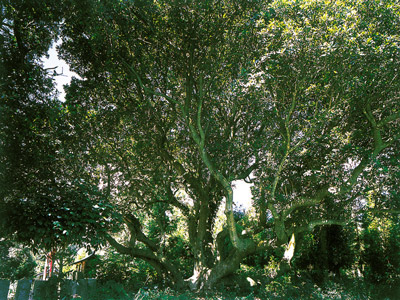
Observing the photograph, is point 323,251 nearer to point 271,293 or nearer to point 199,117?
point 271,293

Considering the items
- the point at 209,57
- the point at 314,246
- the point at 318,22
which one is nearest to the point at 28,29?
the point at 209,57

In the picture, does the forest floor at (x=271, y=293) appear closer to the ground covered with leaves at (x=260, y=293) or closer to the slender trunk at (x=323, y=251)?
the ground covered with leaves at (x=260, y=293)

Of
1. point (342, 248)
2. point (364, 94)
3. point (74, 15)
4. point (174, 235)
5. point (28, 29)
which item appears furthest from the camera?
point (174, 235)

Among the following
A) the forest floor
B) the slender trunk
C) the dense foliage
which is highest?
the dense foliage

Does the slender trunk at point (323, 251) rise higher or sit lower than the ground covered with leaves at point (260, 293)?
higher

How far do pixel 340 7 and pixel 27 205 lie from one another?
8.01 meters

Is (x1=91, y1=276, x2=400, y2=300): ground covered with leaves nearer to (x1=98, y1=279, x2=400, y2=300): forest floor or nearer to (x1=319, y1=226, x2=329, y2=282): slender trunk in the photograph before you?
(x1=98, y1=279, x2=400, y2=300): forest floor

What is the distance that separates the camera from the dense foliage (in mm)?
6316

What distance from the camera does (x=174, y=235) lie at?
15.7 metres

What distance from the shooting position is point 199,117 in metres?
8.62

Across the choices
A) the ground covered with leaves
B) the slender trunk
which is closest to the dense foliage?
the ground covered with leaves

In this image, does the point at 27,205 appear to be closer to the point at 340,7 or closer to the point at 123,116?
the point at 123,116

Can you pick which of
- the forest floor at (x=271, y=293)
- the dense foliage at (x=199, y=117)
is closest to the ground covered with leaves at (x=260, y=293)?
the forest floor at (x=271, y=293)

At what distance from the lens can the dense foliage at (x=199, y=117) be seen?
20.7 ft
